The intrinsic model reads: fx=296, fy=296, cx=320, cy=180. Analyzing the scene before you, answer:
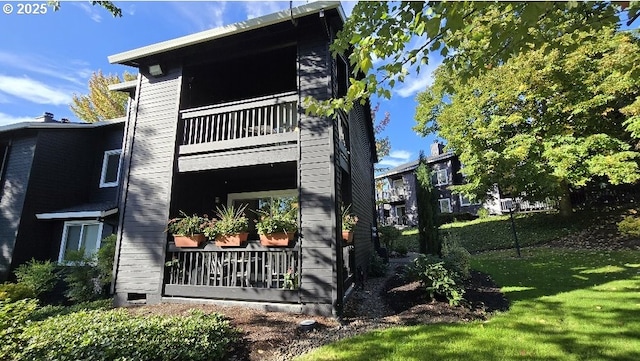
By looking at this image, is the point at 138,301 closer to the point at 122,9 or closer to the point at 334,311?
the point at 334,311

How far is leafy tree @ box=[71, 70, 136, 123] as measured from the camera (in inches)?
866

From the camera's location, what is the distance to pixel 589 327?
14.8ft

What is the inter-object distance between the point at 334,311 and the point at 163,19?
373 inches

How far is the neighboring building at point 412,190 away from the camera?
→ 1134 inches

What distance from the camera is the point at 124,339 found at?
3.79 meters

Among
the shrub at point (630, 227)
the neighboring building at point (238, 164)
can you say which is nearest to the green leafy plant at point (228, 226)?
the neighboring building at point (238, 164)

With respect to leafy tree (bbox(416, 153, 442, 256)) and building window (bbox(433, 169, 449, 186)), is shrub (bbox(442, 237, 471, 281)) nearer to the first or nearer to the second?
leafy tree (bbox(416, 153, 442, 256))

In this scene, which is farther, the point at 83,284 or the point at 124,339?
the point at 83,284

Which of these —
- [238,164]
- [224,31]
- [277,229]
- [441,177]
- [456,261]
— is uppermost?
[441,177]

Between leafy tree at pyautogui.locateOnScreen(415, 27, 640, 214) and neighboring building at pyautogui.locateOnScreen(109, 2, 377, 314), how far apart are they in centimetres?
905

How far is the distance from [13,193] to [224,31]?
1081cm

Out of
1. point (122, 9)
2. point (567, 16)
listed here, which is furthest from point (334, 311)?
point (122, 9)

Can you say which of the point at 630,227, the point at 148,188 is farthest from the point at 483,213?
the point at 148,188

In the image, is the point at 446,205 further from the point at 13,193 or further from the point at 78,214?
the point at 13,193
